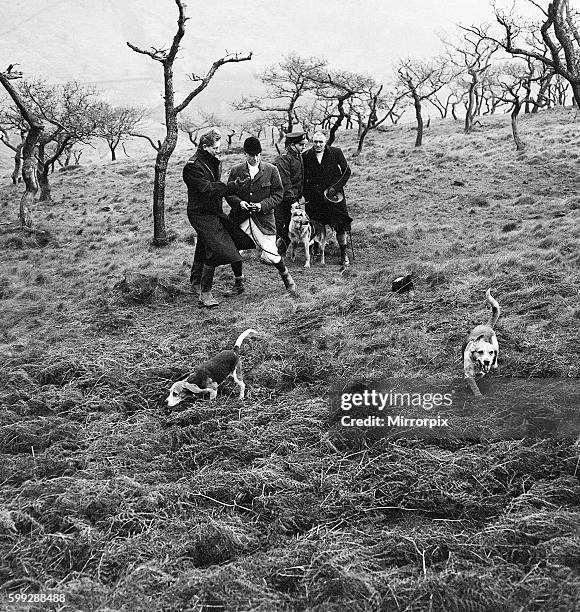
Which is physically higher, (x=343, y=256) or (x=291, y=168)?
(x=291, y=168)

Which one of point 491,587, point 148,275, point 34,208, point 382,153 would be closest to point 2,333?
point 148,275

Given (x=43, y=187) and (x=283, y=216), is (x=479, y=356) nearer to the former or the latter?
(x=283, y=216)

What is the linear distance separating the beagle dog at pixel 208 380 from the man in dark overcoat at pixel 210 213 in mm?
2764

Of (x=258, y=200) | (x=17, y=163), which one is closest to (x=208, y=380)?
(x=258, y=200)

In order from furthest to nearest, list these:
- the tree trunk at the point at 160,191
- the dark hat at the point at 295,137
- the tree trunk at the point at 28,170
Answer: the tree trunk at the point at 28,170, the tree trunk at the point at 160,191, the dark hat at the point at 295,137

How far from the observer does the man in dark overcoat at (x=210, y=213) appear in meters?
7.34

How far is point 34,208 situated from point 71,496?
17621 mm

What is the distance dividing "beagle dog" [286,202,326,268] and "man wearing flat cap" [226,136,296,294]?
150 cm

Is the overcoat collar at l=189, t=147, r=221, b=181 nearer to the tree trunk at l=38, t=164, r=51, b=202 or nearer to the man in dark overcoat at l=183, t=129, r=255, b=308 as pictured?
the man in dark overcoat at l=183, t=129, r=255, b=308

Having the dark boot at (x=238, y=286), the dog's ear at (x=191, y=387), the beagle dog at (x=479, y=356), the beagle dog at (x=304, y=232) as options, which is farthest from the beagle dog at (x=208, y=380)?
the beagle dog at (x=304, y=232)

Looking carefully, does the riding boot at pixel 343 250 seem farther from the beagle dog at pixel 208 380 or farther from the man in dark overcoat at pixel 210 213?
the beagle dog at pixel 208 380

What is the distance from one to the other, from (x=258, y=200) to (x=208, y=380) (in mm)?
3605

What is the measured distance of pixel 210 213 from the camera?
24.9 ft

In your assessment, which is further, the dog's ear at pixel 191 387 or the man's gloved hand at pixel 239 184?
the man's gloved hand at pixel 239 184
